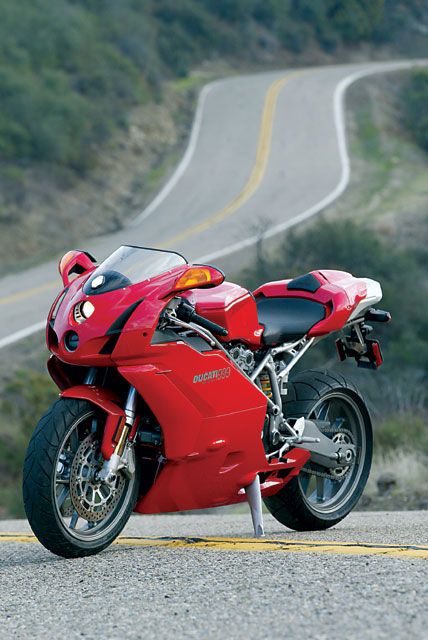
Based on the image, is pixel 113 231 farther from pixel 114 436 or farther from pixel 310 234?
pixel 114 436

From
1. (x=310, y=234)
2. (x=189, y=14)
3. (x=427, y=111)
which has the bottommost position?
(x=427, y=111)

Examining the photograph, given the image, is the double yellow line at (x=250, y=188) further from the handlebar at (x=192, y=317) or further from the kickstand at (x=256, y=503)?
the handlebar at (x=192, y=317)

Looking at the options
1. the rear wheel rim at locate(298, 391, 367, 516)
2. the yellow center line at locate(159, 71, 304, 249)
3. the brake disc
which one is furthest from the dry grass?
the yellow center line at locate(159, 71, 304, 249)

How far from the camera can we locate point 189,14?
6056 cm

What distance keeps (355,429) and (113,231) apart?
29097 mm

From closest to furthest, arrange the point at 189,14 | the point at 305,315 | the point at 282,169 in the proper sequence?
the point at 305,315 → the point at 282,169 → the point at 189,14

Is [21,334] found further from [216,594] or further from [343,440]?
[216,594]

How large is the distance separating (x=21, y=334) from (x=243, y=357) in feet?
59.7

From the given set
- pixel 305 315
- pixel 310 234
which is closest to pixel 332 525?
pixel 305 315

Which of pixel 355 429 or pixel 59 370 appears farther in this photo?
pixel 355 429

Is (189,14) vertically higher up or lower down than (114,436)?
lower down

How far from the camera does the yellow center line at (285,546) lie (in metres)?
5.72

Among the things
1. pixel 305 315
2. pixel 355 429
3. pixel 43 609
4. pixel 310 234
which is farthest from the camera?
pixel 310 234

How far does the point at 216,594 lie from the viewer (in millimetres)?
4875
